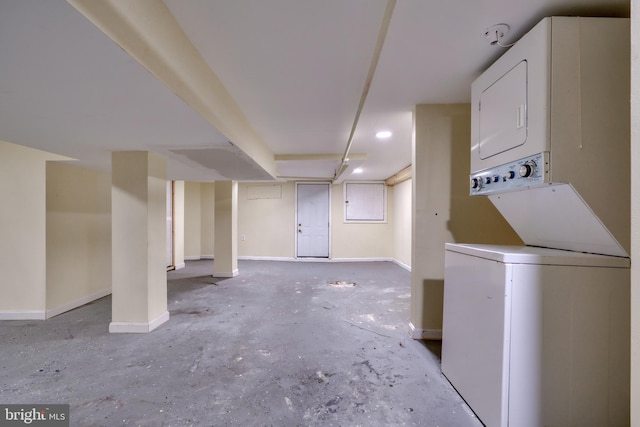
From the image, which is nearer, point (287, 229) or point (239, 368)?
point (239, 368)

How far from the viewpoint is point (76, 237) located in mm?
3377

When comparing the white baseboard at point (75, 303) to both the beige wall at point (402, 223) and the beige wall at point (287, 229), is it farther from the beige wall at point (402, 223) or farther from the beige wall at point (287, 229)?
the beige wall at point (402, 223)

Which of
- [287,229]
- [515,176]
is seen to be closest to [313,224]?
[287,229]

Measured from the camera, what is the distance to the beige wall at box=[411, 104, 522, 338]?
95.2 inches

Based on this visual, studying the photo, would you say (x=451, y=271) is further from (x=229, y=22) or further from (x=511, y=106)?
(x=229, y=22)

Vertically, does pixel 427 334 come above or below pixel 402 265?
above

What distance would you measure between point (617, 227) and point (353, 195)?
5.92m

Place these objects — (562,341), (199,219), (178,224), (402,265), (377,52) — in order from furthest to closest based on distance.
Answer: (199,219), (402,265), (178,224), (377,52), (562,341)

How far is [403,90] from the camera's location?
2096 mm

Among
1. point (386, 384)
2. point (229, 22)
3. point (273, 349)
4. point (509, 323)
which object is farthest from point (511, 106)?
point (273, 349)

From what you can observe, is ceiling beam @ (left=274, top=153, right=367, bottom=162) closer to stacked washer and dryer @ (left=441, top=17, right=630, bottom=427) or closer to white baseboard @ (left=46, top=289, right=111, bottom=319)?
stacked washer and dryer @ (left=441, top=17, right=630, bottom=427)

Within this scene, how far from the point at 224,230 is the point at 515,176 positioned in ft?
15.8

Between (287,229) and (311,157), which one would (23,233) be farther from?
(287,229)

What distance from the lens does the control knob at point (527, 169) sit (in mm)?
1301
